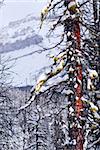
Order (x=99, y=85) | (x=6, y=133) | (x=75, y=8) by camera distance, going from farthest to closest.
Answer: (x=6, y=133)
(x=99, y=85)
(x=75, y=8)

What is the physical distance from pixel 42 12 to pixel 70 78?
1.76 metres

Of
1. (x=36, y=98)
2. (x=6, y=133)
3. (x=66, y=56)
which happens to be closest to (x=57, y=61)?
(x=66, y=56)

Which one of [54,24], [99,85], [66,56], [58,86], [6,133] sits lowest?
[6,133]

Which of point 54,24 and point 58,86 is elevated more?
point 54,24

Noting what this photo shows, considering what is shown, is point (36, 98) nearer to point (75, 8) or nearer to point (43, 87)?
point (43, 87)

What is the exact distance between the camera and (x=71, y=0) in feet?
37.9

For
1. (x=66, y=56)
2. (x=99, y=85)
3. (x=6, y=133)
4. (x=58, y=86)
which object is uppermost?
(x=66, y=56)

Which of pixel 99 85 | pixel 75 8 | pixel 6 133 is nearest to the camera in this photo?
pixel 75 8

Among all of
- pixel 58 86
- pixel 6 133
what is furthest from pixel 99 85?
pixel 6 133

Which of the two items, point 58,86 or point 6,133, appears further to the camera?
point 6,133

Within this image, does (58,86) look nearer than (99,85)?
Yes

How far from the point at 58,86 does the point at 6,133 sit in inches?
389

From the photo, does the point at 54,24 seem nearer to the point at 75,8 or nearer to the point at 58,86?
the point at 75,8

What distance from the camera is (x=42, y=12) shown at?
11.7 m
